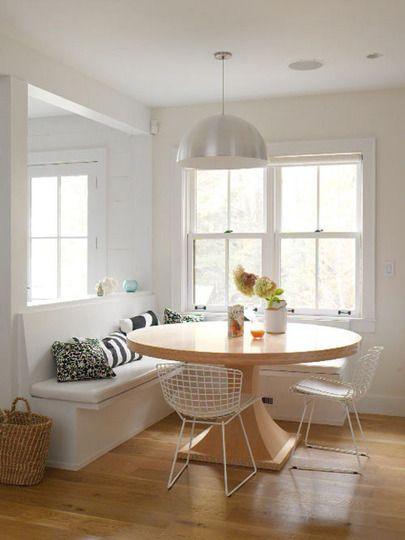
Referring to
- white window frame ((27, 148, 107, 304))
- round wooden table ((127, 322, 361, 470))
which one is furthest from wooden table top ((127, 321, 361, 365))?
white window frame ((27, 148, 107, 304))

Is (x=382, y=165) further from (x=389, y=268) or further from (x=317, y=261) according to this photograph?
(x=317, y=261)

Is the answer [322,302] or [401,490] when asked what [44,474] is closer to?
[401,490]

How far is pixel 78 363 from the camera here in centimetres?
419

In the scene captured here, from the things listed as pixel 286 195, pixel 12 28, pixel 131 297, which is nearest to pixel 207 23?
pixel 12 28

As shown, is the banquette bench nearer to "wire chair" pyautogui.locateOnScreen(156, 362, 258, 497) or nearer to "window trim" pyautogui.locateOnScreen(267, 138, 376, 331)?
"wire chair" pyautogui.locateOnScreen(156, 362, 258, 497)

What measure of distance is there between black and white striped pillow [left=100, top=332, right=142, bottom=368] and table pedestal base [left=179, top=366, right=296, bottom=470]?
830 mm

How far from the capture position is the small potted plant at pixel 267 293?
411cm

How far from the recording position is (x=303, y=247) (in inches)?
216

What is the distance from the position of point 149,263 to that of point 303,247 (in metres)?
1.38

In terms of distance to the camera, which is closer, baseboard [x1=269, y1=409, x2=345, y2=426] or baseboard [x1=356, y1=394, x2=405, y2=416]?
baseboard [x1=269, y1=409, x2=345, y2=426]

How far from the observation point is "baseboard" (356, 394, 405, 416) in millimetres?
5199

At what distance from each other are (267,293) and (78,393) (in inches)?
52.2

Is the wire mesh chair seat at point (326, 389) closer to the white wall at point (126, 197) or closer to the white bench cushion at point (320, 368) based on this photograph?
the white bench cushion at point (320, 368)

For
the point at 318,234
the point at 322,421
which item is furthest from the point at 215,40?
the point at 322,421
